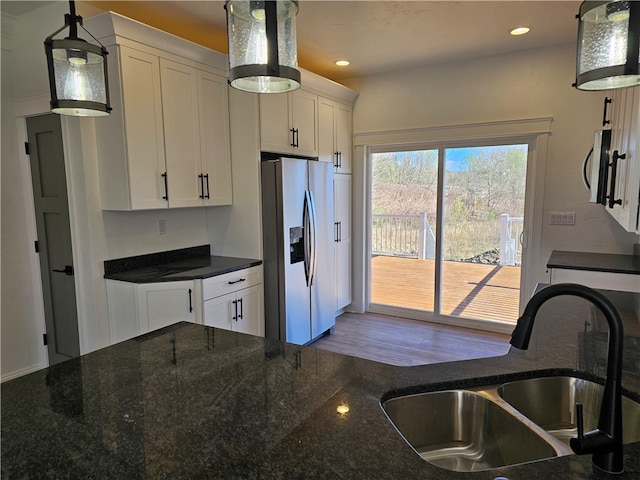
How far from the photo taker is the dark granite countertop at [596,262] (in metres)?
2.97

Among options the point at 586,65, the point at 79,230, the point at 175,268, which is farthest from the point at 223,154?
the point at 586,65

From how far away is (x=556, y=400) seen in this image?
1344 mm

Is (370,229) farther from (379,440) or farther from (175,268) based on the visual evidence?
(379,440)

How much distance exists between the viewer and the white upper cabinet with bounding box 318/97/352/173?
4270 millimetres

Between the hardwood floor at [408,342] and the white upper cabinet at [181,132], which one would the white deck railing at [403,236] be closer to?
the hardwood floor at [408,342]

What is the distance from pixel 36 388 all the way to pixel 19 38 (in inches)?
117

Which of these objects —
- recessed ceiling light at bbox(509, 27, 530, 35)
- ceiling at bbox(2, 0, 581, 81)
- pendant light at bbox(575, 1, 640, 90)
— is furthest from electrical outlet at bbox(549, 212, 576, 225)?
pendant light at bbox(575, 1, 640, 90)


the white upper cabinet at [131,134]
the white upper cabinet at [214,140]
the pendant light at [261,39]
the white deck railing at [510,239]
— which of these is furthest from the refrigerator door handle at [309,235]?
the pendant light at [261,39]

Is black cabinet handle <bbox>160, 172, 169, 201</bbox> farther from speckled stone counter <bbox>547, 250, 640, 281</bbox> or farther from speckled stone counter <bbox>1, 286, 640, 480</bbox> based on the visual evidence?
speckled stone counter <bbox>547, 250, 640, 281</bbox>

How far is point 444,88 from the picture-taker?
4242 mm

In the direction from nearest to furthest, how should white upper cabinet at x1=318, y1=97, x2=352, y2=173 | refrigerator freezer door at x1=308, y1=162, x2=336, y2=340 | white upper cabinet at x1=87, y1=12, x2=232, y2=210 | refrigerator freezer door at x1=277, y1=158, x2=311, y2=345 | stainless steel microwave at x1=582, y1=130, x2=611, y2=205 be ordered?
stainless steel microwave at x1=582, y1=130, x2=611, y2=205
white upper cabinet at x1=87, y1=12, x2=232, y2=210
refrigerator freezer door at x1=277, y1=158, x2=311, y2=345
refrigerator freezer door at x1=308, y1=162, x2=336, y2=340
white upper cabinet at x1=318, y1=97, x2=352, y2=173

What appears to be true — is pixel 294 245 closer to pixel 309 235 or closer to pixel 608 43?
pixel 309 235

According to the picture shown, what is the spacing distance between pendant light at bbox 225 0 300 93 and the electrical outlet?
11.6ft

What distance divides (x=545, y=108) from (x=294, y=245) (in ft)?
8.83
